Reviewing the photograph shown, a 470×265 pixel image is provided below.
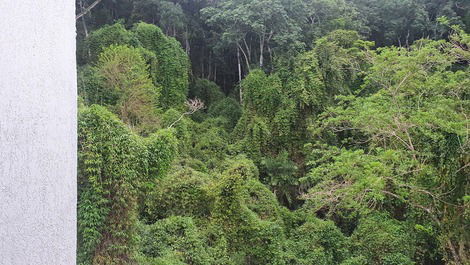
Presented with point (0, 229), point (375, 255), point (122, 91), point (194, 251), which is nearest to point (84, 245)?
point (194, 251)

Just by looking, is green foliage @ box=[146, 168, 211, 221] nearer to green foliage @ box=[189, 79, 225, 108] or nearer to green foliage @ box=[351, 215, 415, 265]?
green foliage @ box=[351, 215, 415, 265]

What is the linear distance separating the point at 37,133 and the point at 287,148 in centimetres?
1076

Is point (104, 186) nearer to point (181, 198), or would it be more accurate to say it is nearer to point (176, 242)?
point (176, 242)

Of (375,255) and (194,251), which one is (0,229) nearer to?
(194,251)

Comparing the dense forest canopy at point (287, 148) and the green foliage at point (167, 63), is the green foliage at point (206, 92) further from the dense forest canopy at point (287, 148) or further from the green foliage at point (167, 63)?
the green foliage at point (167, 63)

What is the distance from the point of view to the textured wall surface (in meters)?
1.55

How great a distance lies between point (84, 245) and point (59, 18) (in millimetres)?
4222

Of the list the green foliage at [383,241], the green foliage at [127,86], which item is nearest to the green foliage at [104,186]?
the green foliage at [383,241]

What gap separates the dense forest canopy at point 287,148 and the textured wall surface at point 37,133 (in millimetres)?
3577

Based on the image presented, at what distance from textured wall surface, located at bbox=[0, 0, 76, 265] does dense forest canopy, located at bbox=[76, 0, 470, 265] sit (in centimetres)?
358

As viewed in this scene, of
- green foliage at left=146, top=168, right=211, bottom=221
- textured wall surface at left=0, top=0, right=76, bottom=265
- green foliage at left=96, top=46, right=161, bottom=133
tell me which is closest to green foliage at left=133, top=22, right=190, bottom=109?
green foliage at left=96, top=46, right=161, bottom=133

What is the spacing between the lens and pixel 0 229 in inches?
60.1

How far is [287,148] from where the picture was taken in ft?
A: 39.7

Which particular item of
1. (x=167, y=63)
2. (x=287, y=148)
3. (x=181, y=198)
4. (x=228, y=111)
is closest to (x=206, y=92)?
(x=228, y=111)
